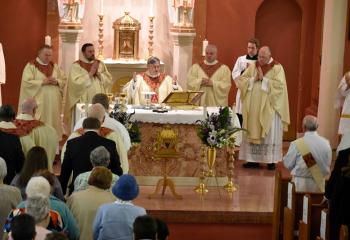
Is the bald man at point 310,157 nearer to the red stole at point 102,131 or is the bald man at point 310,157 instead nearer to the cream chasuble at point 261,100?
the red stole at point 102,131

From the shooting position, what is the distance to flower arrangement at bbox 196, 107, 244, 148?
12.7 metres

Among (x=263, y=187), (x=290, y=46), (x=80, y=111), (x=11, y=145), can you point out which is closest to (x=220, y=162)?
(x=263, y=187)

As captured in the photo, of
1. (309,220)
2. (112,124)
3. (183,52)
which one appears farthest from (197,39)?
(309,220)

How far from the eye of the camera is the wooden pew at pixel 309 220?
9326 millimetres

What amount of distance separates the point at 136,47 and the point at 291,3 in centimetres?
315

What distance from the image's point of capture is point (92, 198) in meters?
8.45

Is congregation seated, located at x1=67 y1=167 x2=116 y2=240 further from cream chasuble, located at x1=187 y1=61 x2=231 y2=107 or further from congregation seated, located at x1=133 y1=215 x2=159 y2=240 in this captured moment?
cream chasuble, located at x1=187 y1=61 x2=231 y2=107

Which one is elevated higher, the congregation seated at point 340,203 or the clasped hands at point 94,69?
the clasped hands at point 94,69

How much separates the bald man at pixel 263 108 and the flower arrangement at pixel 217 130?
92.9 inches

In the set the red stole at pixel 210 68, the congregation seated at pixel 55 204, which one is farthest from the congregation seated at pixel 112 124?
the red stole at pixel 210 68

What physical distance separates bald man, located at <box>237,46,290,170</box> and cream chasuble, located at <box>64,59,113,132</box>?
7.04 feet

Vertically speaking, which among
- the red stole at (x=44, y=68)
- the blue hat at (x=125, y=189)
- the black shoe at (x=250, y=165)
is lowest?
the black shoe at (x=250, y=165)

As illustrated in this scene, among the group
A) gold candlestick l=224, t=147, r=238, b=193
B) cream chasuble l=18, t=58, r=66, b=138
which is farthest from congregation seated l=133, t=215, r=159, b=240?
cream chasuble l=18, t=58, r=66, b=138

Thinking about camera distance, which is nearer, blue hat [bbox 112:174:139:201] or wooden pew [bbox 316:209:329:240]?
blue hat [bbox 112:174:139:201]
